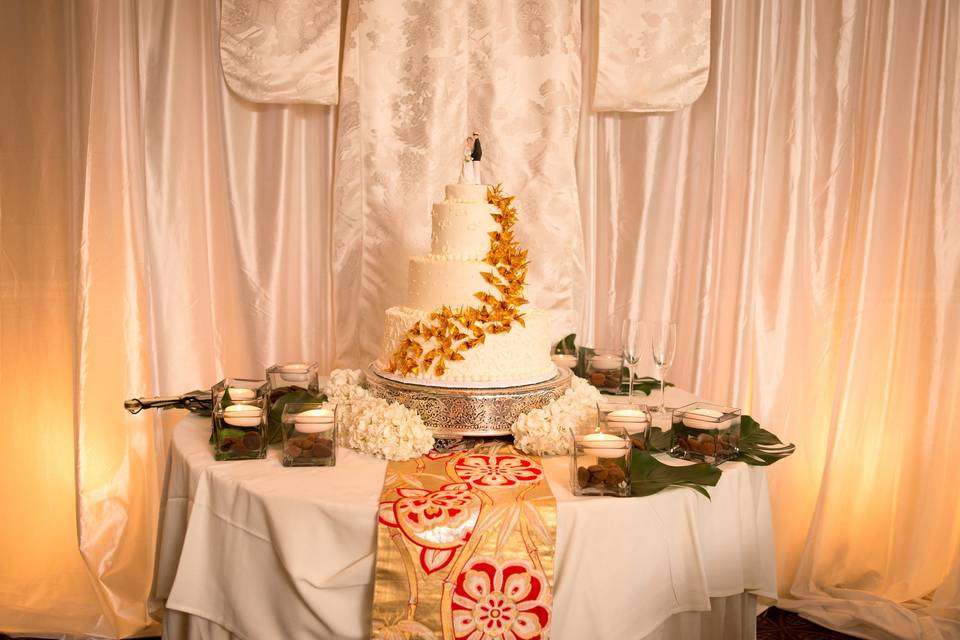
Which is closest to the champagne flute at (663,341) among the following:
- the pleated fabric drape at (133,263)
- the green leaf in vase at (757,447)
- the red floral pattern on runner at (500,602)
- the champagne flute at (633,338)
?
the champagne flute at (633,338)

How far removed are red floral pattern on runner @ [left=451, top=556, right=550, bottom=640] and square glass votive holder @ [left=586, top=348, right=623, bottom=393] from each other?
4.14ft

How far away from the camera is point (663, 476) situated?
216 centimetres

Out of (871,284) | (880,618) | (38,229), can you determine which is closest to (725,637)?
(880,618)

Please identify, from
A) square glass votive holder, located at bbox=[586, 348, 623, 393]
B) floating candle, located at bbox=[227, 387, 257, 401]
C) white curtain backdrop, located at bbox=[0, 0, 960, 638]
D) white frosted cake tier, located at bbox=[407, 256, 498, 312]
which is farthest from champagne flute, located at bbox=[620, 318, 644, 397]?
floating candle, located at bbox=[227, 387, 257, 401]

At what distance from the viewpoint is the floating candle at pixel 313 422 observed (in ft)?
7.43

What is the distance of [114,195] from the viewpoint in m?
3.28

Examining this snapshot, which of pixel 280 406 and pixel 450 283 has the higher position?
pixel 450 283

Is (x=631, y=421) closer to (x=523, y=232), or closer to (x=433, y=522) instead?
(x=433, y=522)

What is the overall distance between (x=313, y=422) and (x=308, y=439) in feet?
0.17

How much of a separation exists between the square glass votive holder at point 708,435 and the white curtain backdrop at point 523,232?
1285mm

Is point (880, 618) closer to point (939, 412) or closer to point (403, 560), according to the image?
point (939, 412)

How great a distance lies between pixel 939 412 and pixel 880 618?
88cm

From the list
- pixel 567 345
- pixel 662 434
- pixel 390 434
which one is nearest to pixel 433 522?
pixel 390 434

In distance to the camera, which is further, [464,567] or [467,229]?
[467,229]
